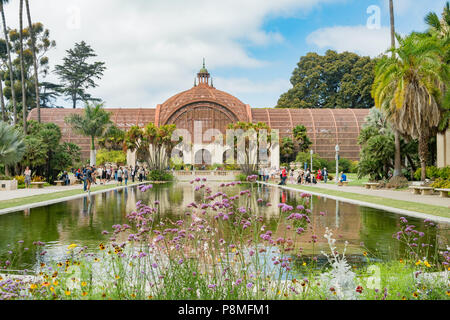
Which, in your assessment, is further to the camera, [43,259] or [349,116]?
[349,116]

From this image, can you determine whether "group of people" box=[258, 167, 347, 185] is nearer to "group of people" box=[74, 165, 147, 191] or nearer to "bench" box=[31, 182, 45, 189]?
"group of people" box=[74, 165, 147, 191]

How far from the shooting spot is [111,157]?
1944 inches

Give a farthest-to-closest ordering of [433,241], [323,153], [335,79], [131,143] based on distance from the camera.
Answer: [335,79]
[323,153]
[131,143]
[433,241]

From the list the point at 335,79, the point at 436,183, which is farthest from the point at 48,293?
the point at 335,79

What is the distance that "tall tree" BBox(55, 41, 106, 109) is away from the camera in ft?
232

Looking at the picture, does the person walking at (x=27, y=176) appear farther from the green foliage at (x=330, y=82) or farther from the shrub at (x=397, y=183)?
the green foliage at (x=330, y=82)

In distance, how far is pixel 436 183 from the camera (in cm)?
2152

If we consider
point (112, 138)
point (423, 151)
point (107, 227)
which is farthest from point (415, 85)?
point (112, 138)

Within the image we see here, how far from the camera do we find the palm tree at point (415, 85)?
2175cm

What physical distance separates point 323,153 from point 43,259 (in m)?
54.2

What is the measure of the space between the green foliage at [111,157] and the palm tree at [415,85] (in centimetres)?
3302

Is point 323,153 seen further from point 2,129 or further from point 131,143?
point 2,129

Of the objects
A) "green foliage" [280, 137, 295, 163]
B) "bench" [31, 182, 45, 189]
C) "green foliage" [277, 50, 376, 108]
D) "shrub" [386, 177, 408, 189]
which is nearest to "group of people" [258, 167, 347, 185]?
"shrub" [386, 177, 408, 189]

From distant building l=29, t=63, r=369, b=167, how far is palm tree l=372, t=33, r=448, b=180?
114 ft
